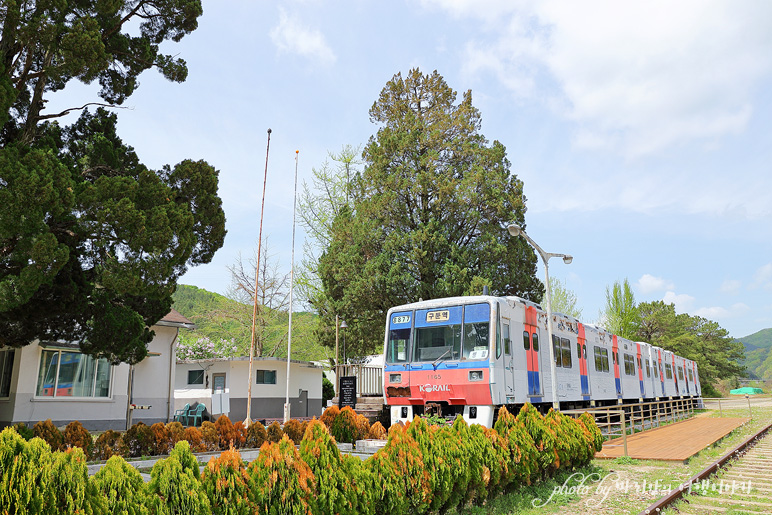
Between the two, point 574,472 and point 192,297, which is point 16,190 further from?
point 192,297

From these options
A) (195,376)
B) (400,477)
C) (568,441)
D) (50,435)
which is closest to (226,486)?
(400,477)

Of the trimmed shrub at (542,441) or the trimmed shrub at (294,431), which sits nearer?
the trimmed shrub at (542,441)

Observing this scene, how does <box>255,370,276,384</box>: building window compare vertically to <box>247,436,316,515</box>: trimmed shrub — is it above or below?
above

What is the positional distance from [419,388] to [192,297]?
55271 mm

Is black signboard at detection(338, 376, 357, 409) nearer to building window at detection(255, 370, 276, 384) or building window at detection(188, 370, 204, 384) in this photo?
building window at detection(255, 370, 276, 384)

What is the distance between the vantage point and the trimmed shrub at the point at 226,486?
430 cm

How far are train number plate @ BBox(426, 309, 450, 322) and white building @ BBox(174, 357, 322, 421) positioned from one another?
542 inches

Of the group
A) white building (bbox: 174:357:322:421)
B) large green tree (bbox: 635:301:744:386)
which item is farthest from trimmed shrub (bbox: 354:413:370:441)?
large green tree (bbox: 635:301:744:386)

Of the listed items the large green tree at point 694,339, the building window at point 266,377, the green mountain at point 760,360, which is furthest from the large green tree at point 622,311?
the green mountain at point 760,360

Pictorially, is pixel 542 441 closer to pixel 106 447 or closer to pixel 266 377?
pixel 106 447

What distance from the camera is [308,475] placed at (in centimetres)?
489

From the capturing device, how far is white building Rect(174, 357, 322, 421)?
24.4m

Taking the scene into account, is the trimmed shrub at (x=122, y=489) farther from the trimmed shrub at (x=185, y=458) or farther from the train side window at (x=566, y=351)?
the train side window at (x=566, y=351)

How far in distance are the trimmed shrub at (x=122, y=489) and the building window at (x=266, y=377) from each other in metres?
22.3
